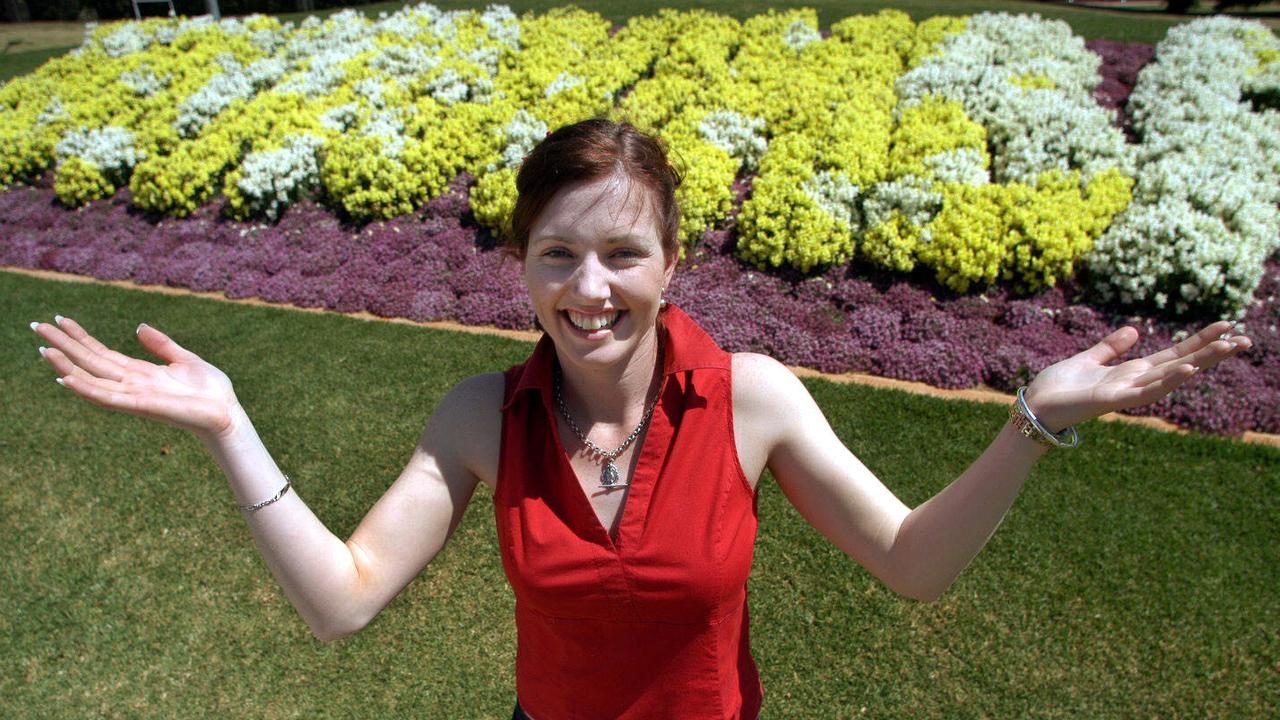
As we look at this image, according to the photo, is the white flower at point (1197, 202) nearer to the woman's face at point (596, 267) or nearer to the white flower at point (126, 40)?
the woman's face at point (596, 267)

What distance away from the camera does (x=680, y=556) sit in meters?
1.73

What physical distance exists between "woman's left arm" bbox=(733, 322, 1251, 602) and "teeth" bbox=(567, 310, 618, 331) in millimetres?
333

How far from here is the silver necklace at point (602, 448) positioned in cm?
192

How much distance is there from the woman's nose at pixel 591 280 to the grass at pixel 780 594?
231 cm

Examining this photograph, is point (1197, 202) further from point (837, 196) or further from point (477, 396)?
point (477, 396)

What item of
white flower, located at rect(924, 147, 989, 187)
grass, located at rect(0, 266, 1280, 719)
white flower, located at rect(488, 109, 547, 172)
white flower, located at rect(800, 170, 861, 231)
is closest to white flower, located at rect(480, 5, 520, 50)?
white flower, located at rect(488, 109, 547, 172)

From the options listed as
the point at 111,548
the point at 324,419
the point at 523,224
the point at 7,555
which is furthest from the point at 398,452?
the point at 523,224

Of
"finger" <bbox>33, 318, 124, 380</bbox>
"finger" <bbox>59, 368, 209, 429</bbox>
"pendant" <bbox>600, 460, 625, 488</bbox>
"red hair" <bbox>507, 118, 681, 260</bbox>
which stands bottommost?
"pendant" <bbox>600, 460, 625, 488</bbox>

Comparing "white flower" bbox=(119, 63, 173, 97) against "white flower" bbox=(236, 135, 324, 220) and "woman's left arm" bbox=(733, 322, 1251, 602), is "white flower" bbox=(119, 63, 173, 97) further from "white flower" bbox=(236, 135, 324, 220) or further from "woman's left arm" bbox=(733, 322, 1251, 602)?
"woman's left arm" bbox=(733, 322, 1251, 602)

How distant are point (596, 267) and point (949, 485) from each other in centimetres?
89

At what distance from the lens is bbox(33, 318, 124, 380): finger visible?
63.2 inches

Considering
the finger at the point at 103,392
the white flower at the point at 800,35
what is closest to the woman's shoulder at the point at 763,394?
the finger at the point at 103,392

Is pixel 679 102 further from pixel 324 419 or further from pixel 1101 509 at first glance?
pixel 1101 509

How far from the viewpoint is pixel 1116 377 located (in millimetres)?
1576
